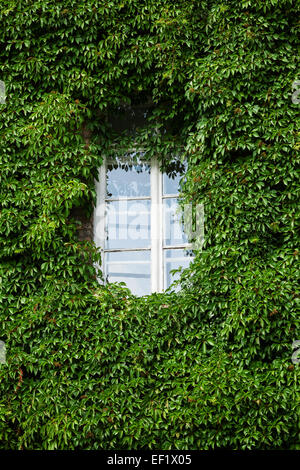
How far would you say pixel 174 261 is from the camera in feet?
21.4

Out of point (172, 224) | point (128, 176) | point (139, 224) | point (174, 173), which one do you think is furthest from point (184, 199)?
point (128, 176)

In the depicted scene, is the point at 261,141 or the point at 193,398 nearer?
the point at 193,398

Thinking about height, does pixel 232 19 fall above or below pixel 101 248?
above

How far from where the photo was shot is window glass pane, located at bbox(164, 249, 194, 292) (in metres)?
6.46

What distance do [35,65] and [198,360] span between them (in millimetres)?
3652

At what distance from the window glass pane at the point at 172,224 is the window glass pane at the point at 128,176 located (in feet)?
1.00

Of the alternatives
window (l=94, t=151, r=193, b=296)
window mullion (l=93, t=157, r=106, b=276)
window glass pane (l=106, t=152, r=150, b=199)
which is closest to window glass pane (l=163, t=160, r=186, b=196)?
window (l=94, t=151, r=193, b=296)

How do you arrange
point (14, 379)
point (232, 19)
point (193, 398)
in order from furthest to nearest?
1. point (232, 19)
2. point (14, 379)
3. point (193, 398)

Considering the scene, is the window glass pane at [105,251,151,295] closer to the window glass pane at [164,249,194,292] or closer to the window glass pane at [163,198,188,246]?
the window glass pane at [164,249,194,292]

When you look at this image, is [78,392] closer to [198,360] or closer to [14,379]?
[14,379]

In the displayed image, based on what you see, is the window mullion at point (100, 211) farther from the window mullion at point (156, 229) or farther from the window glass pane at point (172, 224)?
the window glass pane at point (172, 224)

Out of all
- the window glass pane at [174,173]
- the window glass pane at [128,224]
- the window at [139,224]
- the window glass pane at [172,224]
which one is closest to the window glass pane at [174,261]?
the window at [139,224]

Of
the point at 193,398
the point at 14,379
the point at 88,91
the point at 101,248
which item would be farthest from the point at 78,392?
the point at 88,91

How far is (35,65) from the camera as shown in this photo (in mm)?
6730
